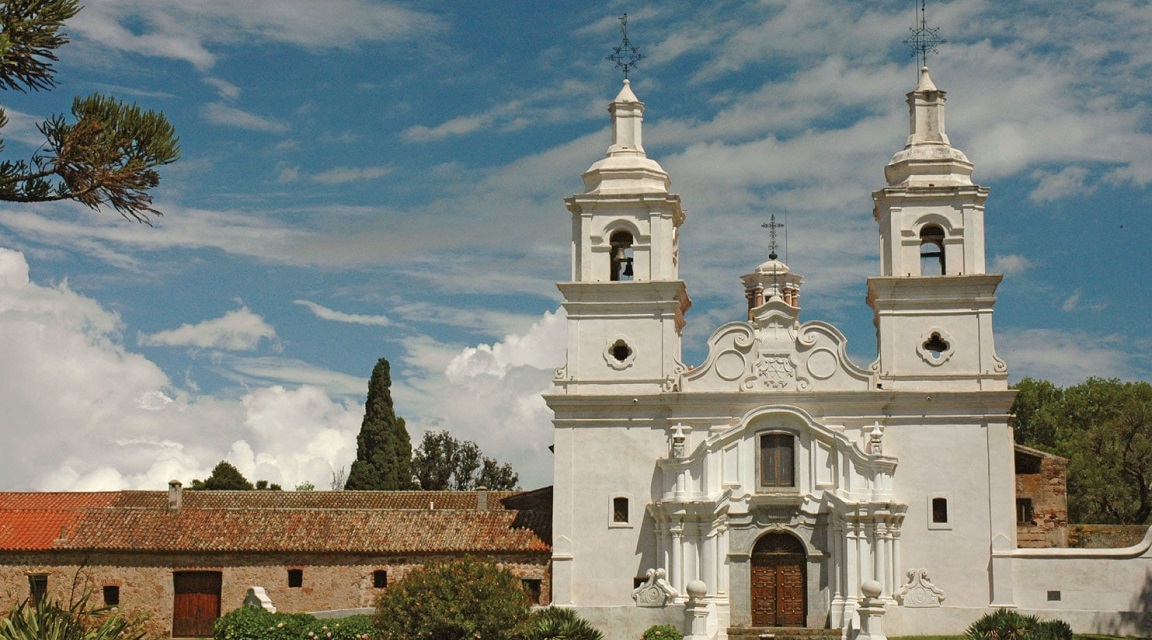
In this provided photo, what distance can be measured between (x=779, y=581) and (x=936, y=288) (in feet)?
28.7

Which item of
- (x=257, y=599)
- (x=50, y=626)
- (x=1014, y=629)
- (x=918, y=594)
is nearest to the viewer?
(x=50, y=626)

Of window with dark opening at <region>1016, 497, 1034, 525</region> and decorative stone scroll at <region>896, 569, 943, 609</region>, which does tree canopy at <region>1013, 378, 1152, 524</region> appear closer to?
window with dark opening at <region>1016, 497, 1034, 525</region>

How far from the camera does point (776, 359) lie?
1390 inches

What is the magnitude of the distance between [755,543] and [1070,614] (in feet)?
25.9

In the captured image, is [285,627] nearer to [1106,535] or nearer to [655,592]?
[655,592]

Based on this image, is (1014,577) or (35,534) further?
(35,534)

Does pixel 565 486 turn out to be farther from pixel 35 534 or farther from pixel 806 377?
pixel 35 534

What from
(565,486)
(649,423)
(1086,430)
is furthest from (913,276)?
(1086,430)

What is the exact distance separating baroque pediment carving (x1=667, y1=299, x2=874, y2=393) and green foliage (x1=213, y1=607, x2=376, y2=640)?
10.9 meters

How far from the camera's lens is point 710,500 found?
110 ft

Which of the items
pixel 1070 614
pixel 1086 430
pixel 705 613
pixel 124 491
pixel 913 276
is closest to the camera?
pixel 705 613

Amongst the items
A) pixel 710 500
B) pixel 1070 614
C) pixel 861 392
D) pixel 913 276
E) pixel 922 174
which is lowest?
pixel 1070 614

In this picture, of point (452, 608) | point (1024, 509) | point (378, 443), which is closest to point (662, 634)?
point (452, 608)

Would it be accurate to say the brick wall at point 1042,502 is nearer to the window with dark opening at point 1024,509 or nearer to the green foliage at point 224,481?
the window with dark opening at point 1024,509
